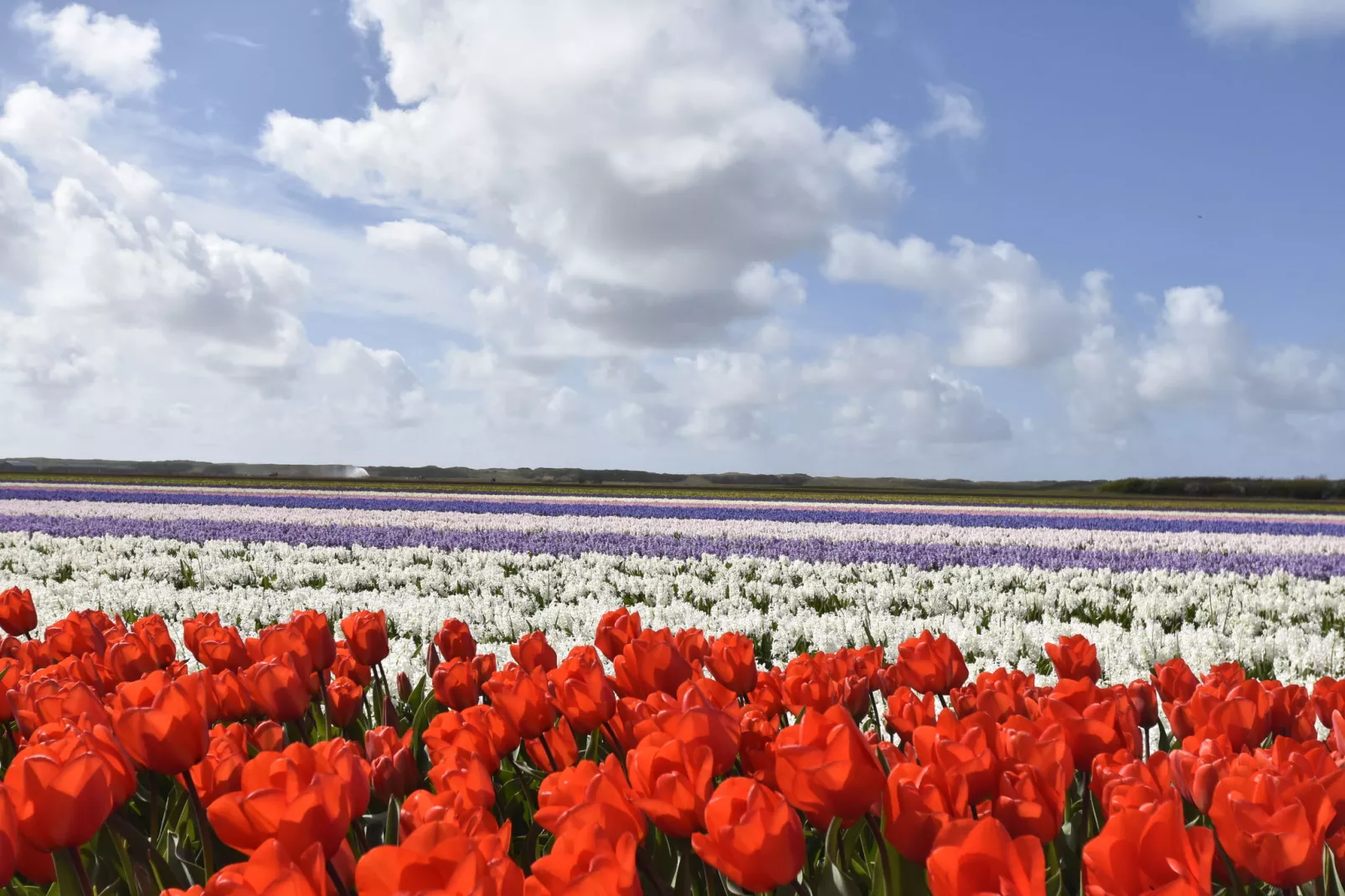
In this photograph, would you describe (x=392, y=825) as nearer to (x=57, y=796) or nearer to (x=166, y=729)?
(x=166, y=729)

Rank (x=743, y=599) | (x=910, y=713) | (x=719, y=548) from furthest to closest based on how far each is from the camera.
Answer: (x=719, y=548)
(x=743, y=599)
(x=910, y=713)

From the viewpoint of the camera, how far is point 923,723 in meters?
2.29

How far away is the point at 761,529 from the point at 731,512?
569 cm

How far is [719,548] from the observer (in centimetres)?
1311

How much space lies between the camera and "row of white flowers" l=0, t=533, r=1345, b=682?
625 cm

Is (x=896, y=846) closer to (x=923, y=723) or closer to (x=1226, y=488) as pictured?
(x=923, y=723)

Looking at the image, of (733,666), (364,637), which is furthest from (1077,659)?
(364,637)

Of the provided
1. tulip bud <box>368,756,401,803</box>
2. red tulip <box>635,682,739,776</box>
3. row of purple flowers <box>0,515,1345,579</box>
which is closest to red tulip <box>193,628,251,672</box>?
tulip bud <box>368,756,401,803</box>

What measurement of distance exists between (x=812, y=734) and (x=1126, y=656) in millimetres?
4822

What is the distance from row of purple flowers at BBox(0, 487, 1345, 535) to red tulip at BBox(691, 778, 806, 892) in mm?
18444

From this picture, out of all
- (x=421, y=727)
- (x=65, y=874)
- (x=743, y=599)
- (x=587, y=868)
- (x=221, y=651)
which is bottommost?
(x=743, y=599)

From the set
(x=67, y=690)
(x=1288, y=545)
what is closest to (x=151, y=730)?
(x=67, y=690)

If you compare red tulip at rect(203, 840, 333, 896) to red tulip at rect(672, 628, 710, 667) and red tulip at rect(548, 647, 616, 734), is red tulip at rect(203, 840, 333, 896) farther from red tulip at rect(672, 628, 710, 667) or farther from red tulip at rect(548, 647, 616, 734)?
red tulip at rect(672, 628, 710, 667)

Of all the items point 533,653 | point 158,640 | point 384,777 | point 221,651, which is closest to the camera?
point 384,777
